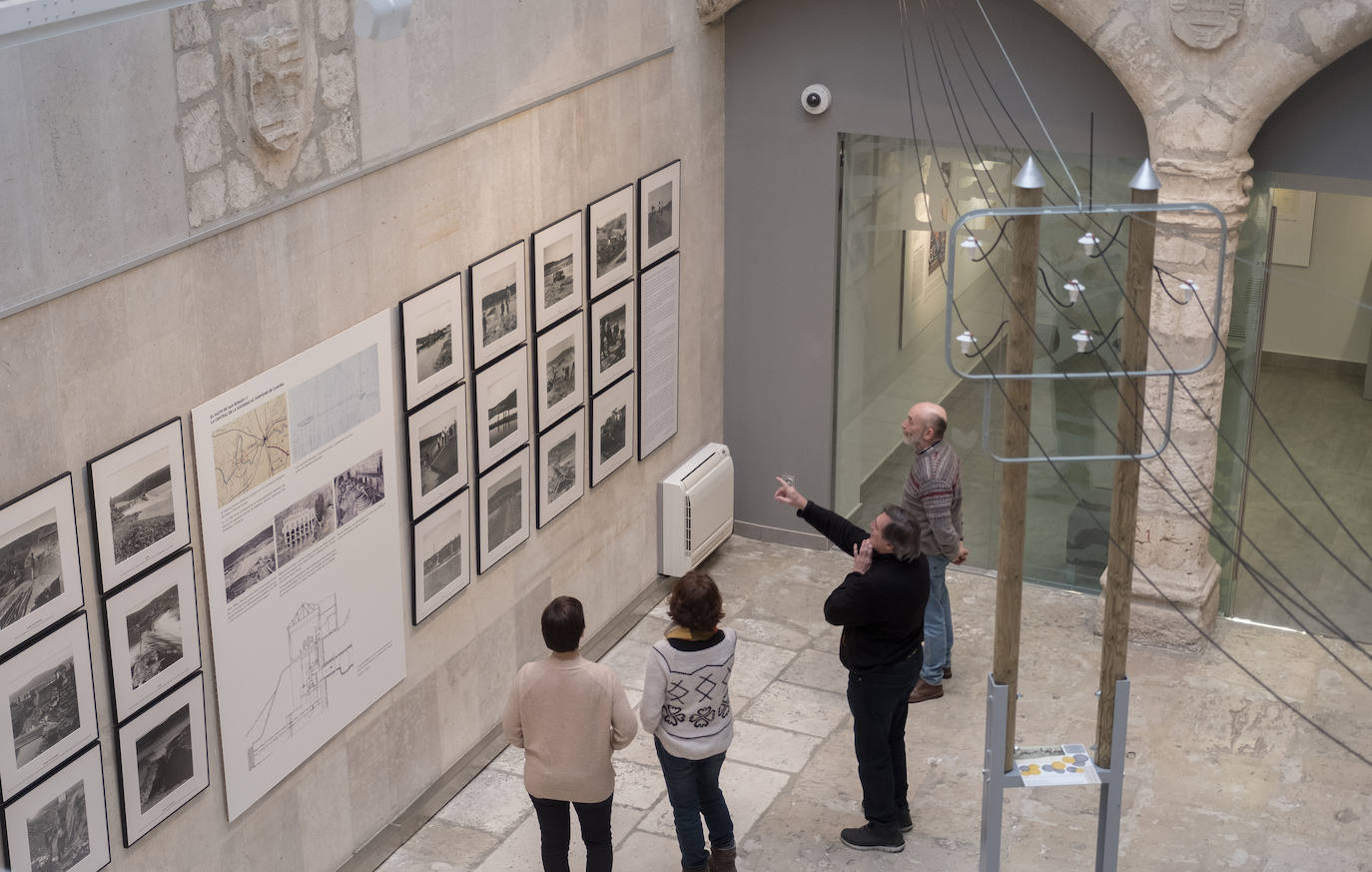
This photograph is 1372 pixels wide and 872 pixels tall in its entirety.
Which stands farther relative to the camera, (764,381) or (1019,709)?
(764,381)

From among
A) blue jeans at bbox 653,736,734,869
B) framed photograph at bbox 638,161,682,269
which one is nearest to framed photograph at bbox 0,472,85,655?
blue jeans at bbox 653,736,734,869

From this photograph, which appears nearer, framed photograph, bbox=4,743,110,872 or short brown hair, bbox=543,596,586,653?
framed photograph, bbox=4,743,110,872

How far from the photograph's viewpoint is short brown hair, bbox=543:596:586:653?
18.9 ft

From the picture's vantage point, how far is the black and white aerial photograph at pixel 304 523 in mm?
6266

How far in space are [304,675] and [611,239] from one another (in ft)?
9.93

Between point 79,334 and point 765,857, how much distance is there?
368 cm

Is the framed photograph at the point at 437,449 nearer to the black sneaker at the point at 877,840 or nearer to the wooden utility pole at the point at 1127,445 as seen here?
the black sneaker at the point at 877,840

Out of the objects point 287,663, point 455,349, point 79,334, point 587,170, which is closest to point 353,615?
point 287,663

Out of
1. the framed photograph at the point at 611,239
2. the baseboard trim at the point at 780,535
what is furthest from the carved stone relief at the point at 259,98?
the baseboard trim at the point at 780,535

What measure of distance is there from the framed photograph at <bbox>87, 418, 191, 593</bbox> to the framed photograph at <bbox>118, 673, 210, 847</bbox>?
1.76 feet

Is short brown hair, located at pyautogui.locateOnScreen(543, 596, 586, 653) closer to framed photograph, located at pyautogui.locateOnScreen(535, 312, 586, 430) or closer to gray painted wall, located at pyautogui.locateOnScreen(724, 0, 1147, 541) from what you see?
framed photograph, located at pyautogui.locateOnScreen(535, 312, 586, 430)

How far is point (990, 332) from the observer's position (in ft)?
32.0

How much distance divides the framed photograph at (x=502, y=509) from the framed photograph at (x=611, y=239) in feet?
3.51

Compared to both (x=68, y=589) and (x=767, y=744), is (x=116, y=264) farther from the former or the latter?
(x=767, y=744)
